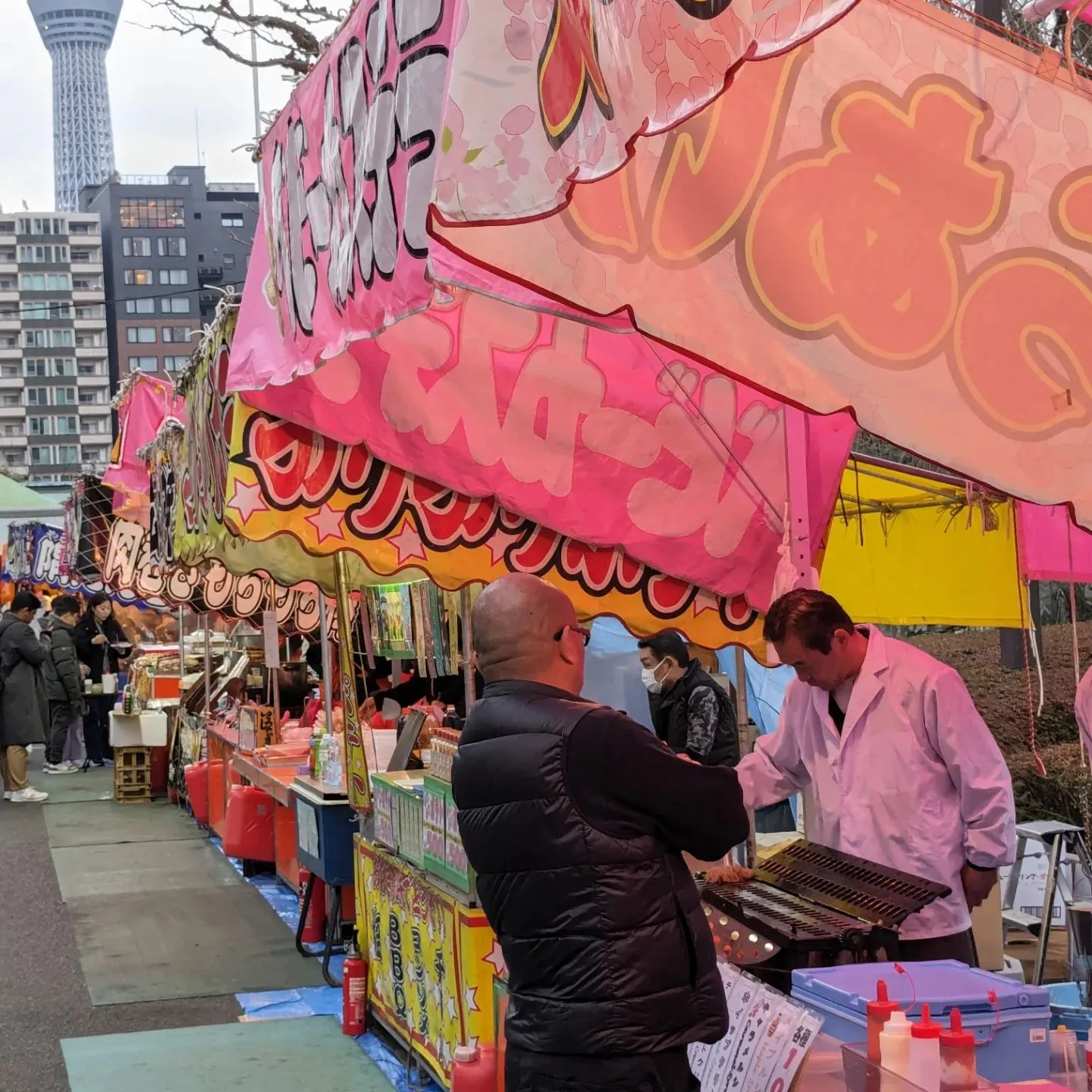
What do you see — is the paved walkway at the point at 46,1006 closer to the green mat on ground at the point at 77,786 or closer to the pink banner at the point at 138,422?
the pink banner at the point at 138,422

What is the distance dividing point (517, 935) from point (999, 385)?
1.53 meters

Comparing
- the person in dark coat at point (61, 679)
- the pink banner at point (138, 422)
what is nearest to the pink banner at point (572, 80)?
the pink banner at point (138, 422)

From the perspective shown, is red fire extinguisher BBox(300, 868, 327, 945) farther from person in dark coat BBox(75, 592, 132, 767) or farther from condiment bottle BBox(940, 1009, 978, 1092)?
person in dark coat BBox(75, 592, 132, 767)

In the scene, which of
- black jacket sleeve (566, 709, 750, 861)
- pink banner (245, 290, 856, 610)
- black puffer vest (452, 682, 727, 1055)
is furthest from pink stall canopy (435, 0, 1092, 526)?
pink banner (245, 290, 856, 610)

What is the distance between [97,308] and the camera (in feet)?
342

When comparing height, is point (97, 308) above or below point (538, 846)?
above

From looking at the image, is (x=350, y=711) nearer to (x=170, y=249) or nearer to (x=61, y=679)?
(x=61, y=679)

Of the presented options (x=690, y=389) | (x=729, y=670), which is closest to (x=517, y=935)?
(x=690, y=389)

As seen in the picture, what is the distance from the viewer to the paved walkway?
678 centimetres

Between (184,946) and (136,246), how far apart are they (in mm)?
93248

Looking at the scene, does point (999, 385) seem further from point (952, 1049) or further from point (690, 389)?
point (690, 389)

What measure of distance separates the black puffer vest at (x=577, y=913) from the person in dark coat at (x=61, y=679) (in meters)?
14.5

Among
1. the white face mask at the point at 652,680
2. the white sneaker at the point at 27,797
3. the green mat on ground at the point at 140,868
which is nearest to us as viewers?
the white face mask at the point at 652,680

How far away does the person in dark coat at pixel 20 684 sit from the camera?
15.4m
